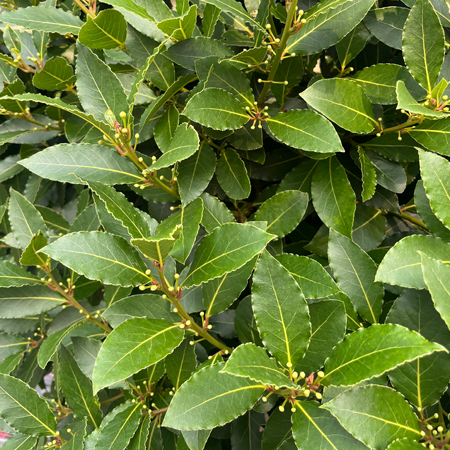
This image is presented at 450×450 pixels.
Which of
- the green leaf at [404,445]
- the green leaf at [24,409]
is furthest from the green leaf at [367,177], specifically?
the green leaf at [24,409]

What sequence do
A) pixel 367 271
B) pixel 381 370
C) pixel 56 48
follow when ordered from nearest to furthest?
1. pixel 381 370
2. pixel 367 271
3. pixel 56 48

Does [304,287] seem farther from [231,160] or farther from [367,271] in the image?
[231,160]

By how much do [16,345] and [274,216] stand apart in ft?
3.45

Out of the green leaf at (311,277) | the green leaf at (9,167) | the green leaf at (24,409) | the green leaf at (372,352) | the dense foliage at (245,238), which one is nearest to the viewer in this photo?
the green leaf at (372,352)

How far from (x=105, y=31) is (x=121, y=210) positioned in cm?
53

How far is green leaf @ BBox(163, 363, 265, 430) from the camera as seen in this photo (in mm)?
716

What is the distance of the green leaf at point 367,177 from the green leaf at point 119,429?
83 cm

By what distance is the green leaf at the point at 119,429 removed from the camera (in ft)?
3.10

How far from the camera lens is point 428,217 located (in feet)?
2.95

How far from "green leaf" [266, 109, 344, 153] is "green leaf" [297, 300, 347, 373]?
36 centimetres

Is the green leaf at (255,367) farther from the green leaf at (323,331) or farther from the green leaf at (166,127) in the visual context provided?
the green leaf at (166,127)

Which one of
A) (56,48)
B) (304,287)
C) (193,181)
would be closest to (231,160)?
(193,181)

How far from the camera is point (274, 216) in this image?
1.02 m

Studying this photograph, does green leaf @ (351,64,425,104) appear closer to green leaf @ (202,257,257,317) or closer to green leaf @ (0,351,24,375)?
green leaf @ (202,257,257,317)
